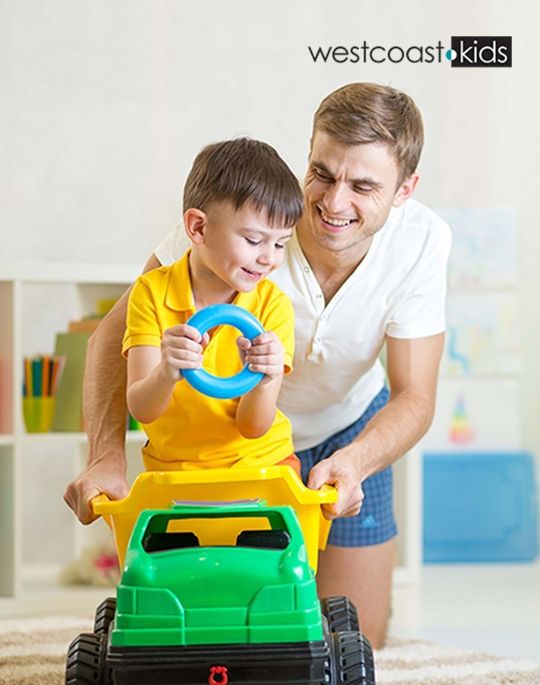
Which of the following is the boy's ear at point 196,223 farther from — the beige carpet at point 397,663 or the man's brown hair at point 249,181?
the beige carpet at point 397,663

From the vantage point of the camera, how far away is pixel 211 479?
1.36m

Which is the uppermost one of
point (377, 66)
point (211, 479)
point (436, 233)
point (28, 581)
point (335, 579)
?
point (377, 66)

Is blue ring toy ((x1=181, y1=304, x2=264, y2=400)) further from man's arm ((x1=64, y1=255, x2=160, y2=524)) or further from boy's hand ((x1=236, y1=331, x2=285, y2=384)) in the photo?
man's arm ((x1=64, y1=255, x2=160, y2=524))

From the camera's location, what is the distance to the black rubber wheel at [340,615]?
168 centimetres

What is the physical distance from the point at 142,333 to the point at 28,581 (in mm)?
1564

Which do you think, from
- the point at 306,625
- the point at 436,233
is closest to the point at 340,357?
the point at 436,233

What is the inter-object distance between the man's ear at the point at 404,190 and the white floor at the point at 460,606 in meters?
0.84

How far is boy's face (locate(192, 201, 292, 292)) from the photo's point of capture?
147cm

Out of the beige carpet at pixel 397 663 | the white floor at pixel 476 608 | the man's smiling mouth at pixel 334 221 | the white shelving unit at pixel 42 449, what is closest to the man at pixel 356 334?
the man's smiling mouth at pixel 334 221

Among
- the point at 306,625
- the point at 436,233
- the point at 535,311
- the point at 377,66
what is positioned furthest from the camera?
the point at 535,311

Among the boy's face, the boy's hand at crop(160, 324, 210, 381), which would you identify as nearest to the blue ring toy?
the boy's hand at crop(160, 324, 210, 381)

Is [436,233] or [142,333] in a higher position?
[436,233]

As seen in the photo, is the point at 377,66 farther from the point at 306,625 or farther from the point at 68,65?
the point at 306,625

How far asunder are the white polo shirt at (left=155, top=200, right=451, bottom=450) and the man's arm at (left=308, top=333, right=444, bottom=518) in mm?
31
